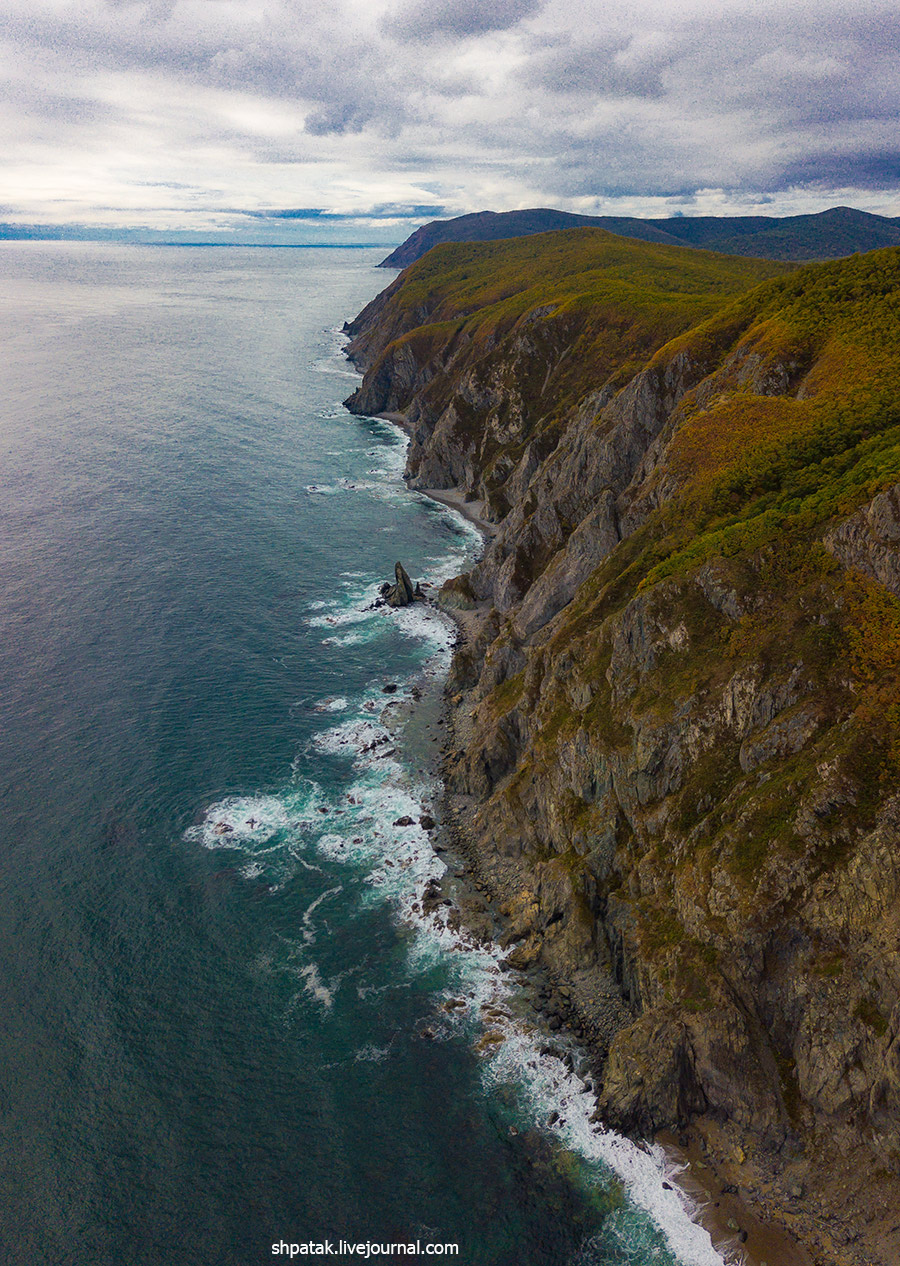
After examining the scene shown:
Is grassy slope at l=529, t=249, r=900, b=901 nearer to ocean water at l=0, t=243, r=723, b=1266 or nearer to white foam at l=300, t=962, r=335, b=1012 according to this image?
ocean water at l=0, t=243, r=723, b=1266

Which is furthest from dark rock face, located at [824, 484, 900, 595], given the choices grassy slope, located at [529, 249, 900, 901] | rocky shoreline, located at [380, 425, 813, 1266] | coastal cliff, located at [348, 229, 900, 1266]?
rocky shoreline, located at [380, 425, 813, 1266]

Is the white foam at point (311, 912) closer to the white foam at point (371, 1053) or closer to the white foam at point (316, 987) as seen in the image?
the white foam at point (316, 987)

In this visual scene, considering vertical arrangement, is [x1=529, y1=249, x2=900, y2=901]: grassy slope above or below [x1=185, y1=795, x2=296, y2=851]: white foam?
above

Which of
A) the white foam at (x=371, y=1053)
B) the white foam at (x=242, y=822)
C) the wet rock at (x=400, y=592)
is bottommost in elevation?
the white foam at (x=371, y=1053)

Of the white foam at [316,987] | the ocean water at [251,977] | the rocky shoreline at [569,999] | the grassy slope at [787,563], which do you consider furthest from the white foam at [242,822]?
the grassy slope at [787,563]

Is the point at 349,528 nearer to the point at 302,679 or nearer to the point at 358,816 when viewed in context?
the point at 302,679

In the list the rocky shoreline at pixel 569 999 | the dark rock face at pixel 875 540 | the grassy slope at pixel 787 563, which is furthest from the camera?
the dark rock face at pixel 875 540

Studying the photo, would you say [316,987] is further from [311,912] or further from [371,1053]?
[311,912]
